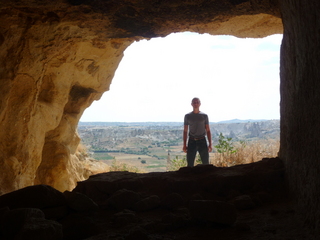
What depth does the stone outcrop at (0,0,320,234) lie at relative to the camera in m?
1.88

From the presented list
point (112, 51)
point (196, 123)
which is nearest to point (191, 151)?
point (196, 123)

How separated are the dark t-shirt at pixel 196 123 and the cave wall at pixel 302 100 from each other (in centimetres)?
228

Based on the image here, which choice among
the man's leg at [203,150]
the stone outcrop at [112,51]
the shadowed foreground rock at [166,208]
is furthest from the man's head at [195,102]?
the shadowed foreground rock at [166,208]

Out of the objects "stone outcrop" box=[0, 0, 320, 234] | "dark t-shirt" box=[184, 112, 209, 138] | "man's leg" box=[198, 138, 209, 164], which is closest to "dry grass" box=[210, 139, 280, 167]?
"man's leg" box=[198, 138, 209, 164]

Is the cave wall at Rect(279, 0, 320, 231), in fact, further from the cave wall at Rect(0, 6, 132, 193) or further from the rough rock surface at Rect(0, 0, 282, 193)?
the cave wall at Rect(0, 6, 132, 193)

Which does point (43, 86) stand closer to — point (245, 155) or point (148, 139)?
point (245, 155)

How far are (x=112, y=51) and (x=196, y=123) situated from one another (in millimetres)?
2024

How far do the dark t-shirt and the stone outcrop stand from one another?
1394 millimetres

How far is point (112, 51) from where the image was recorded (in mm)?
5527

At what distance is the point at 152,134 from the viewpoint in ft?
81.6

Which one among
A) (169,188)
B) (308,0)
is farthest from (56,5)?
(308,0)

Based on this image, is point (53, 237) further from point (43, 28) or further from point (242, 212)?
point (43, 28)

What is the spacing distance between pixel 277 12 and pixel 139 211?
2.18 m

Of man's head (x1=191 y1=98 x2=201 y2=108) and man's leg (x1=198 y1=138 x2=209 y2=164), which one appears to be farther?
man's head (x1=191 y1=98 x2=201 y2=108)
